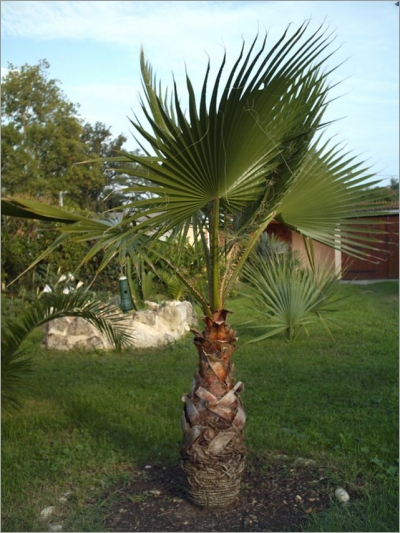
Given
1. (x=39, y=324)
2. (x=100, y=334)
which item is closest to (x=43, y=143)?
(x=100, y=334)

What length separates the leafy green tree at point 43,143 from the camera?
30109mm

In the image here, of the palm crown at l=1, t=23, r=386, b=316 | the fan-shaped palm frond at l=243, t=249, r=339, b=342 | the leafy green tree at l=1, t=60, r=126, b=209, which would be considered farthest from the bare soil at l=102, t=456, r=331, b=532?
the leafy green tree at l=1, t=60, r=126, b=209

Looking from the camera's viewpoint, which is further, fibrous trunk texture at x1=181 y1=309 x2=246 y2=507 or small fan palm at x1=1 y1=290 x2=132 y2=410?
small fan palm at x1=1 y1=290 x2=132 y2=410

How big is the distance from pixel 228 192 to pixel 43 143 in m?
29.9

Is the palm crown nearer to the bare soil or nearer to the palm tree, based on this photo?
the palm tree

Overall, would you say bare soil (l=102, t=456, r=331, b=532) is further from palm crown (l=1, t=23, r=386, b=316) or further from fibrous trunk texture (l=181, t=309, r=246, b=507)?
palm crown (l=1, t=23, r=386, b=316)

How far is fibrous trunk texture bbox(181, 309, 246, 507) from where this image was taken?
376 centimetres

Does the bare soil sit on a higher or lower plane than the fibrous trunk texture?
lower

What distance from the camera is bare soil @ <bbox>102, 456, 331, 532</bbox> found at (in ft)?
12.1

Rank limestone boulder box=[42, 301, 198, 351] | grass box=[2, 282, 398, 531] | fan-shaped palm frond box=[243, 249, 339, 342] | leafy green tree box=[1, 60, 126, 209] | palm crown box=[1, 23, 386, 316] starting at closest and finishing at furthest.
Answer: palm crown box=[1, 23, 386, 316] < grass box=[2, 282, 398, 531] < fan-shaped palm frond box=[243, 249, 339, 342] < limestone boulder box=[42, 301, 198, 351] < leafy green tree box=[1, 60, 126, 209]

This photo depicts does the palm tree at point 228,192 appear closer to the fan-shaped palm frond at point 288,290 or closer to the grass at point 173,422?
the grass at point 173,422

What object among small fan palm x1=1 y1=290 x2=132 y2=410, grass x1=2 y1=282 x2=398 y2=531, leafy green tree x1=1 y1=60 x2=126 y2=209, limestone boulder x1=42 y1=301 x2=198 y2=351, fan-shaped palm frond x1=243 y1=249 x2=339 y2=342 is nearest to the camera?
grass x1=2 y1=282 x2=398 y2=531

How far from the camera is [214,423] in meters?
3.76

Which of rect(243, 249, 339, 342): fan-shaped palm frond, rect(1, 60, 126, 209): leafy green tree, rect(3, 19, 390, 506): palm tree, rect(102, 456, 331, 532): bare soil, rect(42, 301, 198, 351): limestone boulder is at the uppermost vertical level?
rect(1, 60, 126, 209): leafy green tree
